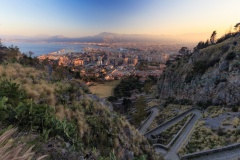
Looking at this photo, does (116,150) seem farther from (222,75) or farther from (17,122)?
(222,75)

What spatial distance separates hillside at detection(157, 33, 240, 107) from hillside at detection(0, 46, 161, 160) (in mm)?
18969

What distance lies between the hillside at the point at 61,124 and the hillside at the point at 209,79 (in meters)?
19.0

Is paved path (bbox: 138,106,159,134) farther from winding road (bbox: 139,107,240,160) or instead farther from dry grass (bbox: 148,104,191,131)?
dry grass (bbox: 148,104,191,131)

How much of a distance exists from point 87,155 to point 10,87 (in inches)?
113

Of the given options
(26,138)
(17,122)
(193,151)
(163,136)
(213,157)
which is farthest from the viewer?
(163,136)

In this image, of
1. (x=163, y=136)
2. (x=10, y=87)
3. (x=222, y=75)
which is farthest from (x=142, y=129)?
(x=10, y=87)

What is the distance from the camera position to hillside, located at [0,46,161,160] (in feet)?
10.8

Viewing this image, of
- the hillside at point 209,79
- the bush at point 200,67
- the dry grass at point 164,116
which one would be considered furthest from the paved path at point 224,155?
the bush at point 200,67

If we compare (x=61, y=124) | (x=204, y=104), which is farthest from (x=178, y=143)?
(x=204, y=104)

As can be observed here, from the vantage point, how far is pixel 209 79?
2761 centimetres

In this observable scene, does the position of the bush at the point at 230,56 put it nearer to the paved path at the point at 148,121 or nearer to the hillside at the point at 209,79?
the hillside at the point at 209,79

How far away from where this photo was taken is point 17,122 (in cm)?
348

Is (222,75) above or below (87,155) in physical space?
below

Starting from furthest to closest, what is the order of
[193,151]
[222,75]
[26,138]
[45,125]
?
[222,75] → [193,151] → [45,125] → [26,138]
